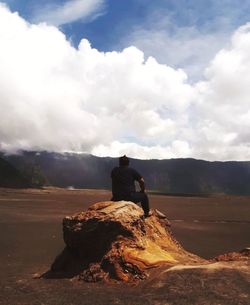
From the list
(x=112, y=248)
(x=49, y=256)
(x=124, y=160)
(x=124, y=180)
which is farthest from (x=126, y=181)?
(x=49, y=256)

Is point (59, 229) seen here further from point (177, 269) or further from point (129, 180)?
Result: point (177, 269)

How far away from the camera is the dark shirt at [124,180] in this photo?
11273 millimetres

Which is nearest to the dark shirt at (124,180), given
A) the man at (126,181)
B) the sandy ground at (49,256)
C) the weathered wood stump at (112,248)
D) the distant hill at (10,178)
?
the man at (126,181)

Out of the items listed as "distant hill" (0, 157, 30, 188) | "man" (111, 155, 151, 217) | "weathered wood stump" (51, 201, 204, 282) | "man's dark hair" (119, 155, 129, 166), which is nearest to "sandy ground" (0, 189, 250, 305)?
"weathered wood stump" (51, 201, 204, 282)

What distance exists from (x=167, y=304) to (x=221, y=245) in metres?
11.8

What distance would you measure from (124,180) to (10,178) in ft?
376

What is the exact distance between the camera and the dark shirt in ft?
37.0

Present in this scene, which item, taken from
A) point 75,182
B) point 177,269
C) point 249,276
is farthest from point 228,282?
point 75,182

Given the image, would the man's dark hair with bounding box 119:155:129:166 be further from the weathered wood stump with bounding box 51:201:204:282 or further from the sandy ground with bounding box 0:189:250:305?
the sandy ground with bounding box 0:189:250:305

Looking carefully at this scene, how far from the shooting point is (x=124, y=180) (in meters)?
11.3

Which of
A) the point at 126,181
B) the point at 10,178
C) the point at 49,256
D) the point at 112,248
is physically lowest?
the point at 49,256

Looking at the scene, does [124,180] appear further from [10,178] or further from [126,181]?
[10,178]

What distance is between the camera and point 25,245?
678 inches

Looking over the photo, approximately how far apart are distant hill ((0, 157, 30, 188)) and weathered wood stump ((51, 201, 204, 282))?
105 metres
